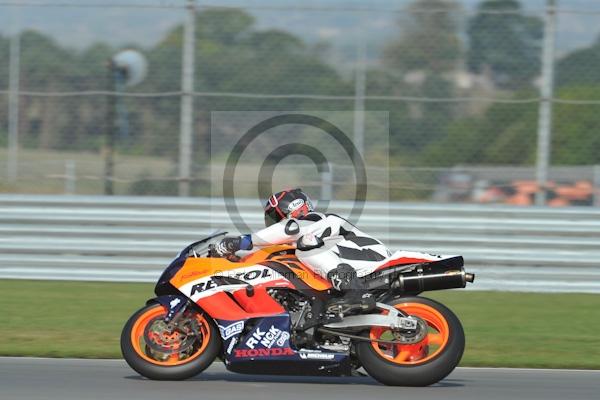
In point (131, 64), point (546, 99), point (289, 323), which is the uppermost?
point (131, 64)

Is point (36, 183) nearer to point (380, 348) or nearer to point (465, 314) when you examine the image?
point (465, 314)

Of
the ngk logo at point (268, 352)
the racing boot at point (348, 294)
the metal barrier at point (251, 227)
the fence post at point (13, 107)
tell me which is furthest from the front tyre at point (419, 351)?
the fence post at point (13, 107)

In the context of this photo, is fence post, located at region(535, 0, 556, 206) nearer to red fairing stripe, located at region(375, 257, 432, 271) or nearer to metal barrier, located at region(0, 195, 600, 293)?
metal barrier, located at region(0, 195, 600, 293)

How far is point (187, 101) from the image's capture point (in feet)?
40.0

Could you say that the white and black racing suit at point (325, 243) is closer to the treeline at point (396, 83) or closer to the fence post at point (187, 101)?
the treeline at point (396, 83)

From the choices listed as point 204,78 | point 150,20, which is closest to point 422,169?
point 204,78

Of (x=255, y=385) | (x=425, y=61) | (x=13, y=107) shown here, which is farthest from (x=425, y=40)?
(x=255, y=385)

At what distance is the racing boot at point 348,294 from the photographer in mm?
7422

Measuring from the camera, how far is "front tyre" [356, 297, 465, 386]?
7.30 m

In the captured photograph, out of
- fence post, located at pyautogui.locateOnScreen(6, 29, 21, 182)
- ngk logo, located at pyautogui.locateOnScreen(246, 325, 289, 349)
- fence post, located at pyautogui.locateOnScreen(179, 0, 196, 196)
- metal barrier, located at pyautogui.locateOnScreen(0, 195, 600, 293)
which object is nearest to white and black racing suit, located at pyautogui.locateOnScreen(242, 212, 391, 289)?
ngk logo, located at pyautogui.locateOnScreen(246, 325, 289, 349)

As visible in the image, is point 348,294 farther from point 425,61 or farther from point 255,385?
point 425,61

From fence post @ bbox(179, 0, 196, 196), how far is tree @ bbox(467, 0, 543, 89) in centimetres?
308

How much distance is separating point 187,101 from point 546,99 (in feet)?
13.0

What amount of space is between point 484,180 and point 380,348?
5168mm
